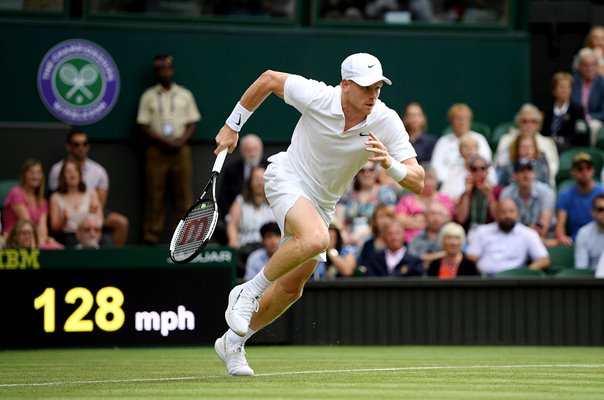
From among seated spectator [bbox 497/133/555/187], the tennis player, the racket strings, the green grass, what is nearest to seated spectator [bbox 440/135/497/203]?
seated spectator [bbox 497/133/555/187]

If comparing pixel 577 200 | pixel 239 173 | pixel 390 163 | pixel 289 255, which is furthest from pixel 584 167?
pixel 289 255

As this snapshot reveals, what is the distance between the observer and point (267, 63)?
15.8 metres

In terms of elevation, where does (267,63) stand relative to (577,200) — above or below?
above

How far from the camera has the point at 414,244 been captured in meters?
13.0

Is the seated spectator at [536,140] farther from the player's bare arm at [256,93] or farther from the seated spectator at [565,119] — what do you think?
the player's bare arm at [256,93]

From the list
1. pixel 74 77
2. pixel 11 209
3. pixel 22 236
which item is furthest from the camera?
pixel 74 77

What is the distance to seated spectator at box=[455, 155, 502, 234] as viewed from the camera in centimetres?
1327

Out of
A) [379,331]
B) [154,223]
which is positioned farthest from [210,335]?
[154,223]

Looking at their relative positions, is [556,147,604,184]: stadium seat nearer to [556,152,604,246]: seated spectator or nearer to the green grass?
[556,152,604,246]: seated spectator

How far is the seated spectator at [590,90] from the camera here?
48.4 feet

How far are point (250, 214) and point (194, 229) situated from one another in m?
5.28

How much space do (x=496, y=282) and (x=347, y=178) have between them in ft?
13.6

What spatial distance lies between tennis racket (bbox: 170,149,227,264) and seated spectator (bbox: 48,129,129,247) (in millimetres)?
5360

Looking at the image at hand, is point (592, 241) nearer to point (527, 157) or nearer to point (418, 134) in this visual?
point (527, 157)
